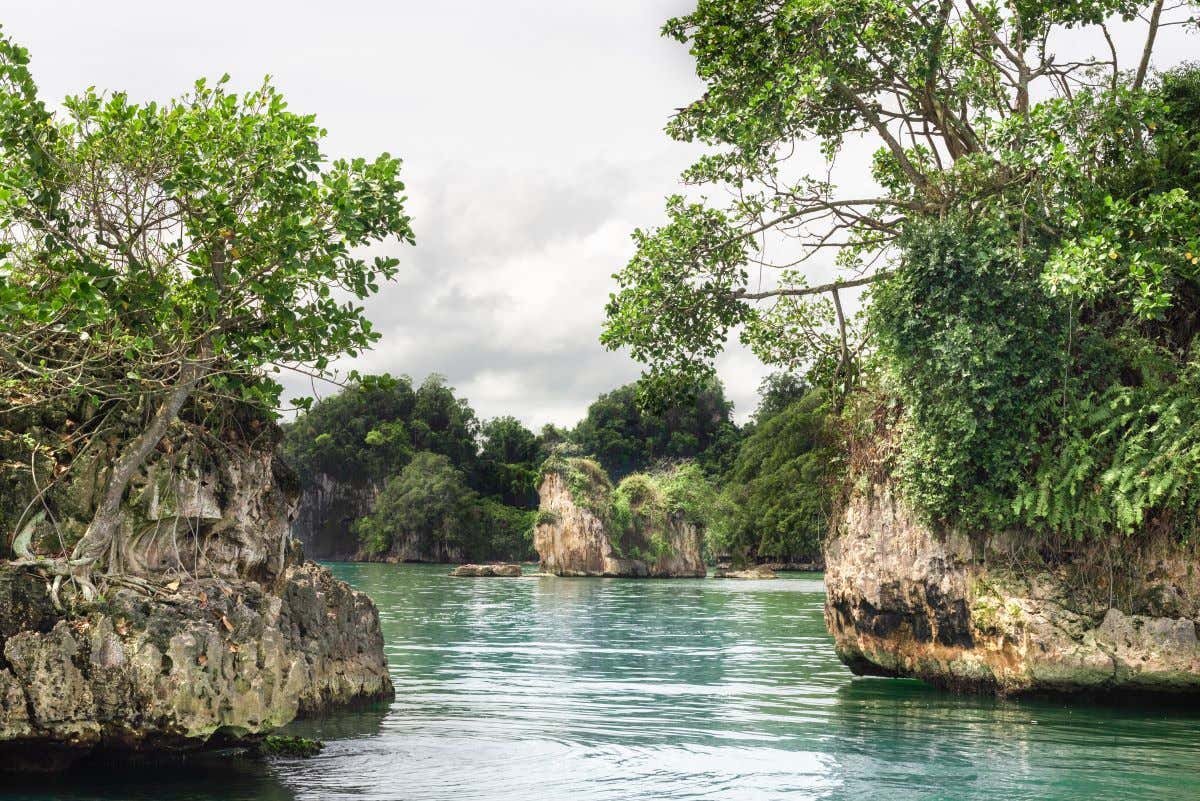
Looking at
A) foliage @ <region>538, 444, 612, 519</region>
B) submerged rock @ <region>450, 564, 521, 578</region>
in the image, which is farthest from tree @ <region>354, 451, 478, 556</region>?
foliage @ <region>538, 444, 612, 519</region>

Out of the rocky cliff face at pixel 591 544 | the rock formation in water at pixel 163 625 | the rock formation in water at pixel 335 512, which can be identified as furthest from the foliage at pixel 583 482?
the rock formation in water at pixel 163 625

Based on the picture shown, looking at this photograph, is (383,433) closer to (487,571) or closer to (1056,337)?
(487,571)

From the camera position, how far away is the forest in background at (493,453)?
81938mm

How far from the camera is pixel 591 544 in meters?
63.5

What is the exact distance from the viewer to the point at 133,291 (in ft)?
36.2

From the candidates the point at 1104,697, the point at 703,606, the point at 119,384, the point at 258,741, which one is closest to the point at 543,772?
the point at 258,741

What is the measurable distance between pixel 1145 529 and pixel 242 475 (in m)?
11.4

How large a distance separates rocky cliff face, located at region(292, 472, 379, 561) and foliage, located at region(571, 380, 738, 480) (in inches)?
763

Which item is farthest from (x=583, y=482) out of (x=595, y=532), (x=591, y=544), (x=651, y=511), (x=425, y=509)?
(x=425, y=509)

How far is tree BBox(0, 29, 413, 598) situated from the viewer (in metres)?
10.8

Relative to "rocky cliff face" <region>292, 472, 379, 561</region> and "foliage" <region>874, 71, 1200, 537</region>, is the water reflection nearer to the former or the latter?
"foliage" <region>874, 71, 1200, 537</region>

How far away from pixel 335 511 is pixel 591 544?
155ft

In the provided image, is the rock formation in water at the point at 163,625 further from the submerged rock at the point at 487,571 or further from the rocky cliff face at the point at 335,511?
the rocky cliff face at the point at 335,511

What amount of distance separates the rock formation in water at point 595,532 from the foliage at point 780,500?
4692 mm
